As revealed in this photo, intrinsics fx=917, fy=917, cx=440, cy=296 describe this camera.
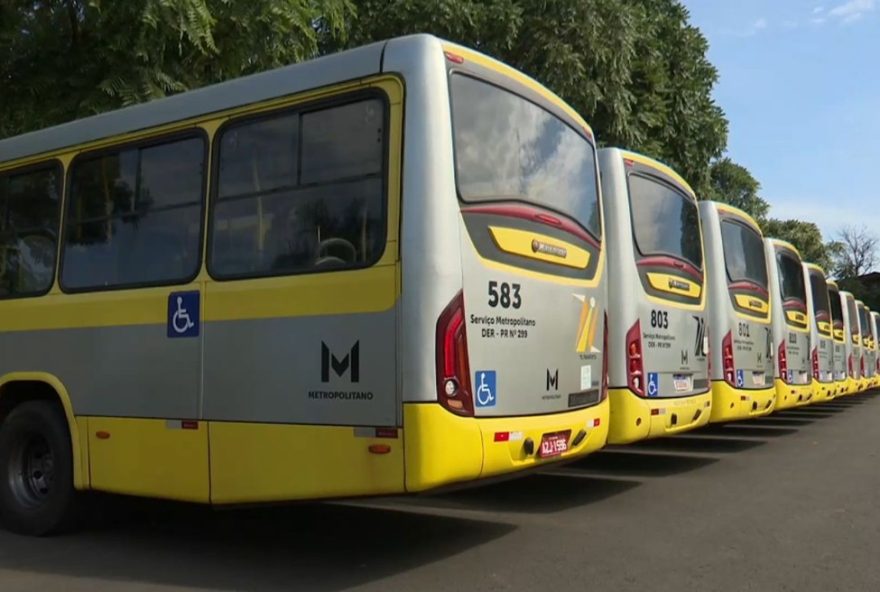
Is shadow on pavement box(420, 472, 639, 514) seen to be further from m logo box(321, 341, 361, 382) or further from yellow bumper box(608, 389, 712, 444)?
Result: m logo box(321, 341, 361, 382)

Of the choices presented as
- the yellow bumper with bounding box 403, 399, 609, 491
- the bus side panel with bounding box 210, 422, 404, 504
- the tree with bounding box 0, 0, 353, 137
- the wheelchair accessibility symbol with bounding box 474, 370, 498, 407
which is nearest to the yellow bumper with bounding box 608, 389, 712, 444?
the yellow bumper with bounding box 403, 399, 609, 491

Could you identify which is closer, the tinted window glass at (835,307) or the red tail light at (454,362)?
the red tail light at (454,362)

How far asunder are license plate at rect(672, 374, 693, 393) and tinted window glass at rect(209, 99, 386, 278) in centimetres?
461

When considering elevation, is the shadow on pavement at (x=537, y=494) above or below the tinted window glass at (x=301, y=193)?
below

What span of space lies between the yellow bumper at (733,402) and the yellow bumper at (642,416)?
1.51 m

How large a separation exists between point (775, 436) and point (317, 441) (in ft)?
36.9

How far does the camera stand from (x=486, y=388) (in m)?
5.52

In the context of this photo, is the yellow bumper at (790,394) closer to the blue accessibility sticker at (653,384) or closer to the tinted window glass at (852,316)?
the blue accessibility sticker at (653,384)

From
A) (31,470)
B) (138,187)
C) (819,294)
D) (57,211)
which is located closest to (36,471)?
(31,470)

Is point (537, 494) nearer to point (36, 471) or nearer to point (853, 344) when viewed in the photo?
point (36, 471)

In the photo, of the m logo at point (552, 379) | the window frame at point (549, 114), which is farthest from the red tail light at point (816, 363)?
the m logo at point (552, 379)

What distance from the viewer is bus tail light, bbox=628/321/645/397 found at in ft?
27.3

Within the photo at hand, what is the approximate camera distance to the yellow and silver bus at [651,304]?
27.4 feet

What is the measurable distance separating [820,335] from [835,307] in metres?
3.80
